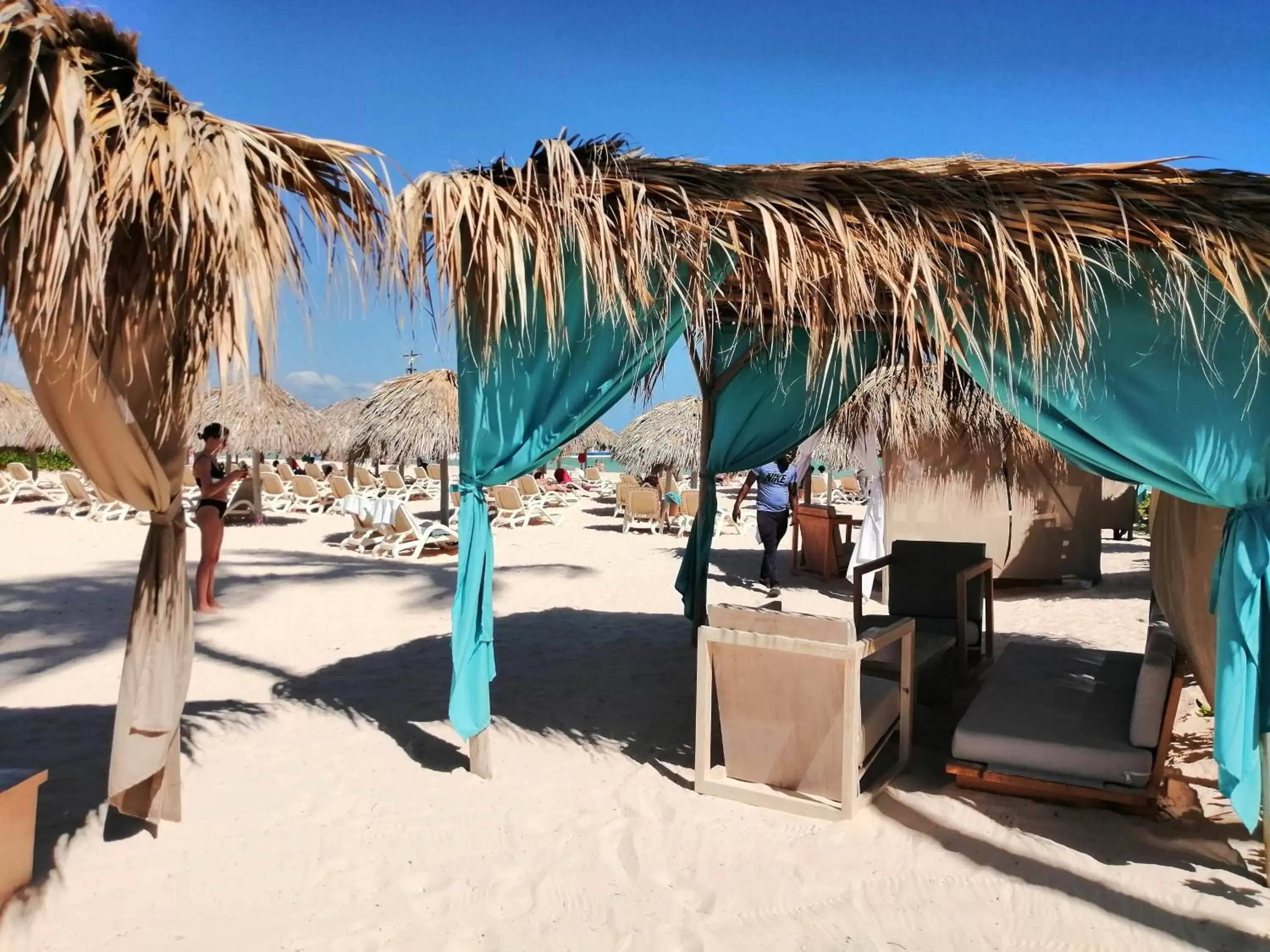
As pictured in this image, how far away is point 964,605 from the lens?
5.28 m

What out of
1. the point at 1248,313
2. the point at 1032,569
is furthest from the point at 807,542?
the point at 1248,313

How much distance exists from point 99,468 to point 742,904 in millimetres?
2640

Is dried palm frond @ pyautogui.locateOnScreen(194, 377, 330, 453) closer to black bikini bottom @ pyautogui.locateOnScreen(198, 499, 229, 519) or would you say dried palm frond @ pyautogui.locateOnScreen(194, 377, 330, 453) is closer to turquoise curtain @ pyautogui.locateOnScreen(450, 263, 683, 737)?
black bikini bottom @ pyautogui.locateOnScreen(198, 499, 229, 519)

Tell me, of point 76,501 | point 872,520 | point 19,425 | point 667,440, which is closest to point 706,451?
point 872,520

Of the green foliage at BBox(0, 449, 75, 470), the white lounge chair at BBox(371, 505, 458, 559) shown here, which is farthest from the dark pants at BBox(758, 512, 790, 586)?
the green foliage at BBox(0, 449, 75, 470)

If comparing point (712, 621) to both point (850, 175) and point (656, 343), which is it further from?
point (850, 175)

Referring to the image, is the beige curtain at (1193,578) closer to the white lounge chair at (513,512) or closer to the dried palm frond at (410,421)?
the white lounge chair at (513,512)

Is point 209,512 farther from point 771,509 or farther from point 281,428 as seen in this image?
point 281,428

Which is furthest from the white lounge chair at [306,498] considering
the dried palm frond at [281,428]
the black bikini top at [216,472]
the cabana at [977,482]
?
the cabana at [977,482]

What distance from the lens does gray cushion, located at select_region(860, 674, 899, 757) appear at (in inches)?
145

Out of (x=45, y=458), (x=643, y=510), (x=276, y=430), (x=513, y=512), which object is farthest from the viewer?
(x=45, y=458)

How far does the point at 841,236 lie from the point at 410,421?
43.4 feet

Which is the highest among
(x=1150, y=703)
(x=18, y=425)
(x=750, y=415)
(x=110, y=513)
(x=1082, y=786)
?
(x=18, y=425)

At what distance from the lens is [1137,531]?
14.4 metres
